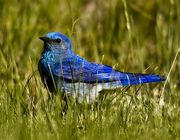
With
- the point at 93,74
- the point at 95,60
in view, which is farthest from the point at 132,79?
the point at 95,60

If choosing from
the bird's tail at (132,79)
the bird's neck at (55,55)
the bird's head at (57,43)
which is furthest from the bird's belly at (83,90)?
the bird's head at (57,43)

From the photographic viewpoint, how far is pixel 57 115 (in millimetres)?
4789

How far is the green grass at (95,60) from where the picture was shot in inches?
182

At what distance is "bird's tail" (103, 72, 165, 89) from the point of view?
18.1 feet

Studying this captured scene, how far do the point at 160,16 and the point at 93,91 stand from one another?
3.19m

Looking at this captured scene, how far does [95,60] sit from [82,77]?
201 cm

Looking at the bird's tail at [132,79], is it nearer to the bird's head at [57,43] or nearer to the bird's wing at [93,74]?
the bird's wing at [93,74]

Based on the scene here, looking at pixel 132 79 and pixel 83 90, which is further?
pixel 132 79

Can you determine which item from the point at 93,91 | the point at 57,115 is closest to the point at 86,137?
the point at 57,115

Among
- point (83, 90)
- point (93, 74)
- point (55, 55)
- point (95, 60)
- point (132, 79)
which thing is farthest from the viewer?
point (95, 60)

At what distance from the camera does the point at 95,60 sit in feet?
24.9

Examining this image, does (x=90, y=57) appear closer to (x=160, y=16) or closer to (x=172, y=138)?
(x=160, y=16)

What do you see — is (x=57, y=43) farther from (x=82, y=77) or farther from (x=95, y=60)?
(x=95, y=60)

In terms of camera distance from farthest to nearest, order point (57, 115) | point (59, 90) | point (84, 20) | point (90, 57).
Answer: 1. point (84, 20)
2. point (90, 57)
3. point (59, 90)
4. point (57, 115)
